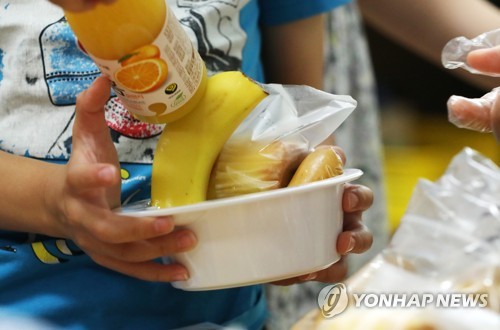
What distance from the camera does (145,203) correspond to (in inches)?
21.1

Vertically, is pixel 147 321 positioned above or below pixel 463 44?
below

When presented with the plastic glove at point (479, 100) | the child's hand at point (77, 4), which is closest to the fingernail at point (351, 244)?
the plastic glove at point (479, 100)

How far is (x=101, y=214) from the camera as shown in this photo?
46 centimetres

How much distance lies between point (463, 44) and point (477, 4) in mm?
280

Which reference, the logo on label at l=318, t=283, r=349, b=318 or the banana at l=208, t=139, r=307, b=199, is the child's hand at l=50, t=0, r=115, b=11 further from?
the logo on label at l=318, t=283, r=349, b=318

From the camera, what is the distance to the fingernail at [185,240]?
0.47 metres

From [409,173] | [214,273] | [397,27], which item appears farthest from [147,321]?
[409,173]

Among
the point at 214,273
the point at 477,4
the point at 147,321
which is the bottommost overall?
the point at 147,321

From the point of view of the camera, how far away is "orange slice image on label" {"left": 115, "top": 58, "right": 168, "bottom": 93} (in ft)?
1.47

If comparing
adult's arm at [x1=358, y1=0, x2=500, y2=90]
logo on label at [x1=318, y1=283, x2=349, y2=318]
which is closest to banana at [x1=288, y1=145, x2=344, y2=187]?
logo on label at [x1=318, y1=283, x2=349, y2=318]

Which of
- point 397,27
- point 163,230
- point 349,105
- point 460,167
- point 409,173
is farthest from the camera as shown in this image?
point 409,173

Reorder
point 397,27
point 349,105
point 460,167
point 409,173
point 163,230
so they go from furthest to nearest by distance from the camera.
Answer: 1. point 409,173
2. point 397,27
3. point 460,167
4. point 349,105
5. point 163,230

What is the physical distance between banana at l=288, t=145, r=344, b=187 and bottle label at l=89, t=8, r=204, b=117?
10 centimetres

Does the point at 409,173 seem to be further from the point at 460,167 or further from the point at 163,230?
the point at 163,230
